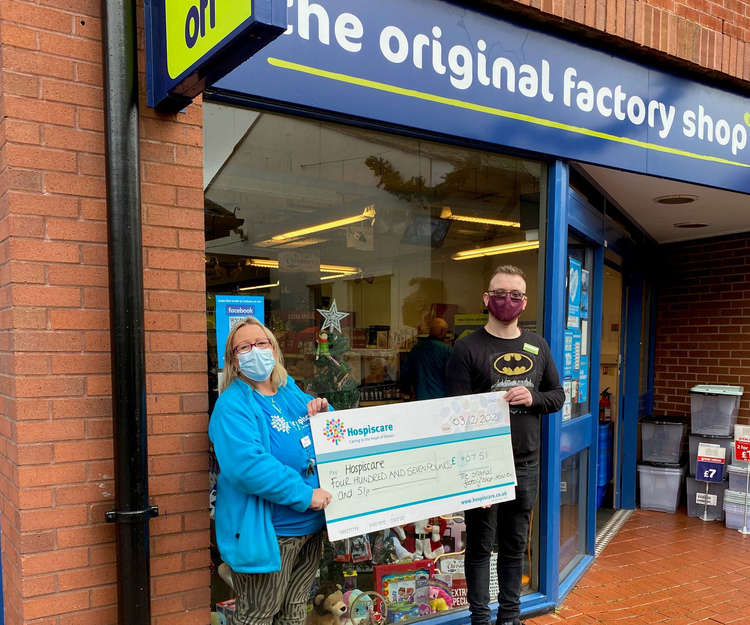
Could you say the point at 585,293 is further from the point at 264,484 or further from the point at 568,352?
the point at 264,484

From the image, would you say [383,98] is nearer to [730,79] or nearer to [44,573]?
[44,573]

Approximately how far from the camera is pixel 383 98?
285 centimetres

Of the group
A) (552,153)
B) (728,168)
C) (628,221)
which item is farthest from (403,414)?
(628,221)

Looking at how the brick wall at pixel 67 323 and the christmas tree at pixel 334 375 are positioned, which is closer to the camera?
the brick wall at pixel 67 323

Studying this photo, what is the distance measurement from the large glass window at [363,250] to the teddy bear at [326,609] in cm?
17

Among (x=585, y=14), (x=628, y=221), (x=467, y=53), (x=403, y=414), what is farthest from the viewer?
(x=628, y=221)

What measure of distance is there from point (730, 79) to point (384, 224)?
288cm

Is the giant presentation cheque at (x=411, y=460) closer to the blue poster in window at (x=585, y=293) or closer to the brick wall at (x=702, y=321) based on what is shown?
the blue poster in window at (x=585, y=293)

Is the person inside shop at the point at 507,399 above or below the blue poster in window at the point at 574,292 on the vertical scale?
below

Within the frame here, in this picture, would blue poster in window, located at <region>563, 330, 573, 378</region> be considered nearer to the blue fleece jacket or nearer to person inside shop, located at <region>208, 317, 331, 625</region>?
person inside shop, located at <region>208, 317, 331, 625</region>

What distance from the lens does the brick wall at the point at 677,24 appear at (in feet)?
11.0

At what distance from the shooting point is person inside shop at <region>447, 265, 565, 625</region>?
2.96 metres

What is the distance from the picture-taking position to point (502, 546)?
3.11 meters

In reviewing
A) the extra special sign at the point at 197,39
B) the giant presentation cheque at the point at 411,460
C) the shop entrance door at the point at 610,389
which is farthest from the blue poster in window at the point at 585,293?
the extra special sign at the point at 197,39
